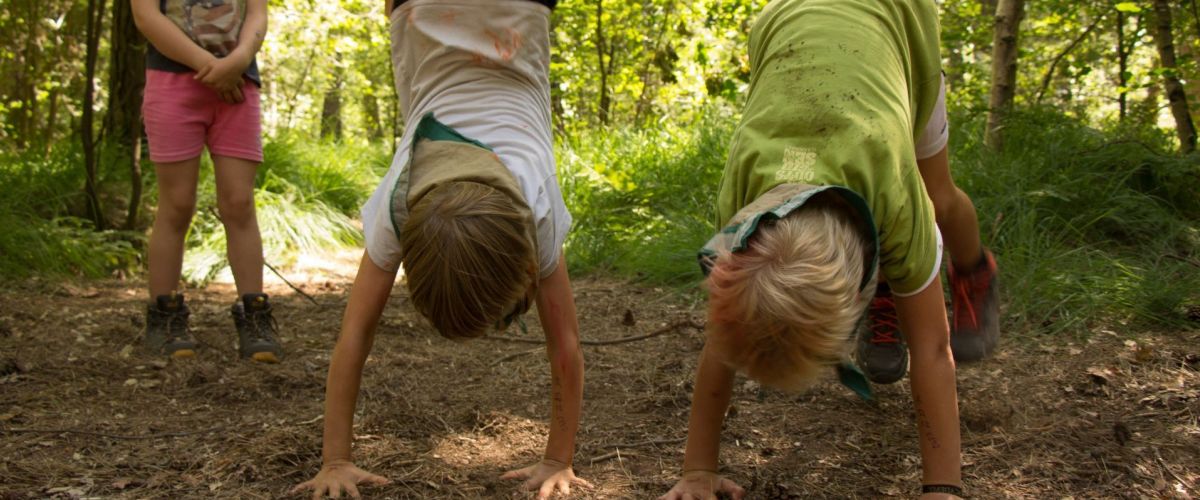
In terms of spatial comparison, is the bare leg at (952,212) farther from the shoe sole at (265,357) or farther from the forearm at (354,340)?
the shoe sole at (265,357)

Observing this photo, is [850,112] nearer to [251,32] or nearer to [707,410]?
[707,410]

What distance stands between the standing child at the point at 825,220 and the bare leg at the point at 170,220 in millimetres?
2271

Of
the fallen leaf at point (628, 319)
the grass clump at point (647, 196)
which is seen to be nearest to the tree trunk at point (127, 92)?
the grass clump at point (647, 196)

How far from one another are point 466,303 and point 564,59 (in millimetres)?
8580

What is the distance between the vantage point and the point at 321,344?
392cm

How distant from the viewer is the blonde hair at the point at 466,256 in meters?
1.85

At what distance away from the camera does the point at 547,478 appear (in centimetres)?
229

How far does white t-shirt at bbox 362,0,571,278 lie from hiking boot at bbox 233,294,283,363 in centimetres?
132

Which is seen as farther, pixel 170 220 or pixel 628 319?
pixel 628 319

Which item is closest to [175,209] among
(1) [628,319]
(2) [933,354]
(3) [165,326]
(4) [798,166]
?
(3) [165,326]

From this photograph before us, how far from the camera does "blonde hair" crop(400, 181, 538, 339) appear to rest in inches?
72.7

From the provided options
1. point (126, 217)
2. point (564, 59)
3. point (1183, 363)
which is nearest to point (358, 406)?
point (1183, 363)

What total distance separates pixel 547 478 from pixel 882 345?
3.79 feet

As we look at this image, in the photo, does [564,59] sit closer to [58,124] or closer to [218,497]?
[58,124]
